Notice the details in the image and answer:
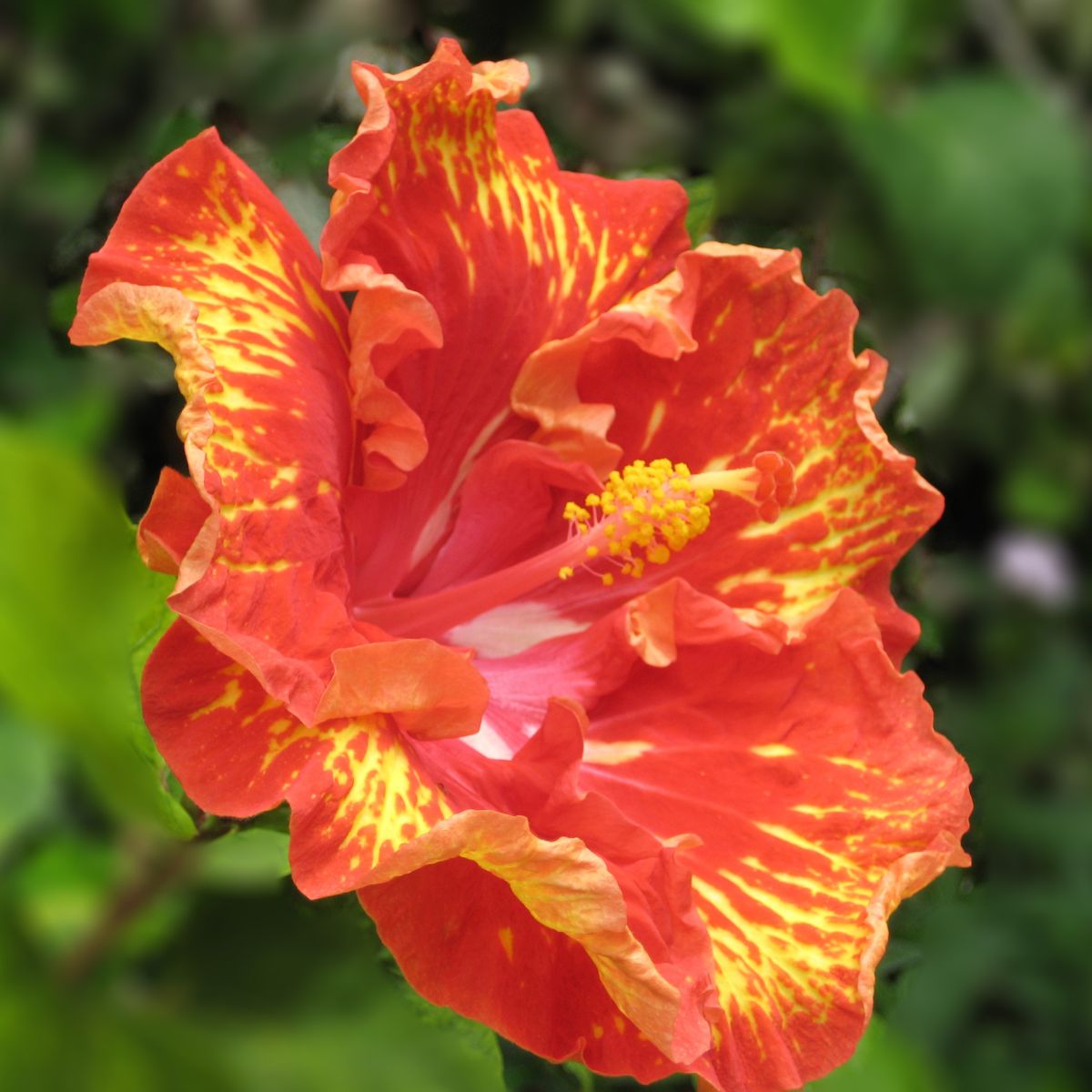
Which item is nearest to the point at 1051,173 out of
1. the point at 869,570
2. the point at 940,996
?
the point at 940,996

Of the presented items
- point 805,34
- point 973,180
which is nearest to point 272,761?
point 805,34

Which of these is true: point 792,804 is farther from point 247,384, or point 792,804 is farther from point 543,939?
point 247,384

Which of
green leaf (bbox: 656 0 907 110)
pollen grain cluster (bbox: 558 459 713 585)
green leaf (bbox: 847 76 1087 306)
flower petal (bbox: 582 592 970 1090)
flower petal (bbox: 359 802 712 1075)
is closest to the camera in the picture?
flower petal (bbox: 359 802 712 1075)

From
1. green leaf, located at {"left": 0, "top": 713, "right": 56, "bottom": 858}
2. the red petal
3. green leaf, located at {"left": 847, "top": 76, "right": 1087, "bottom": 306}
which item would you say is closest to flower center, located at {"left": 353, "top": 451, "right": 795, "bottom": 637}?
the red petal

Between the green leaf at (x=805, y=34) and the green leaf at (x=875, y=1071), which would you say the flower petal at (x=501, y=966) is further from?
the green leaf at (x=805, y=34)

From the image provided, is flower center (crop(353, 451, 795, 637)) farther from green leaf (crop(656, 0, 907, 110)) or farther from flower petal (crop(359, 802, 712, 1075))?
green leaf (crop(656, 0, 907, 110))

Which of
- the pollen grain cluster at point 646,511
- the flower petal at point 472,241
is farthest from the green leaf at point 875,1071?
the flower petal at point 472,241
